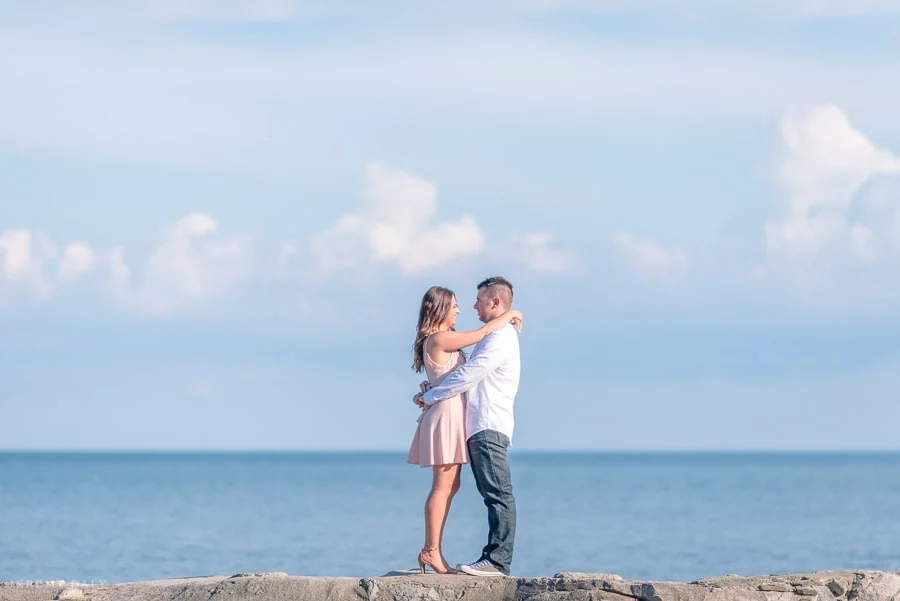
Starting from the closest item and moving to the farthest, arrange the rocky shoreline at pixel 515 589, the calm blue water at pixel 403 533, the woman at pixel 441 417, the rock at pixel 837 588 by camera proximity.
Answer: the rocky shoreline at pixel 515 589, the rock at pixel 837 588, the woman at pixel 441 417, the calm blue water at pixel 403 533

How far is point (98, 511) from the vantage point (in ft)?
171

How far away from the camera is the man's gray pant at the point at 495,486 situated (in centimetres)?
852

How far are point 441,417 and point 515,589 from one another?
134 centimetres

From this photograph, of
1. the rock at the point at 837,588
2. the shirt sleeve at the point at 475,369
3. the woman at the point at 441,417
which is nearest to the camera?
the rock at the point at 837,588

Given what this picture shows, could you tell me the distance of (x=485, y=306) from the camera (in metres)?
8.70

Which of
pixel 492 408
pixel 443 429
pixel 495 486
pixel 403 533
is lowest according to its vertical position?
pixel 403 533

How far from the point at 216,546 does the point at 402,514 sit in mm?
15962

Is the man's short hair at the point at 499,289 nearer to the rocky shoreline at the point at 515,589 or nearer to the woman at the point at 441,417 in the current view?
the woman at the point at 441,417

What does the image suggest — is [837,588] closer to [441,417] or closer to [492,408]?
[492,408]

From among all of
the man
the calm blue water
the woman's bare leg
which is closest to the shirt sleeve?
the man

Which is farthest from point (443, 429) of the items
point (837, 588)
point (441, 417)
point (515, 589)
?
point (837, 588)

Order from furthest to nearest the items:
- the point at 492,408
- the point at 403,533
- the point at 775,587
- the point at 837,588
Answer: the point at 403,533 < the point at 492,408 < the point at 837,588 < the point at 775,587

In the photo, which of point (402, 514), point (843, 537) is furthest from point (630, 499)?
point (843, 537)

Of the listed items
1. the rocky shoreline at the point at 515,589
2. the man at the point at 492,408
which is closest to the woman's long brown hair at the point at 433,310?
the man at the point at 492,408
